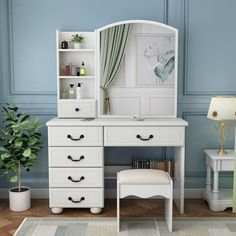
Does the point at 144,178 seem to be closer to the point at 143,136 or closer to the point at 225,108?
the point at 143,136

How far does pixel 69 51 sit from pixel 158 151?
1.26 meters

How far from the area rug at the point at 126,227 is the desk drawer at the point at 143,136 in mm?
624

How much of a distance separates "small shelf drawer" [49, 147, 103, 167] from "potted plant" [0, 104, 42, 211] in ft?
0.73

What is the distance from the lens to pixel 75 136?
3377 mm

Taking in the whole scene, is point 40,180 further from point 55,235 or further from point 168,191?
point 168,191

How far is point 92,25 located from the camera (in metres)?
3.73

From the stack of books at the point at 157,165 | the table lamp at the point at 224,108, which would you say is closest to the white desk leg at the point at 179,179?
the stack of books at the point at 157,165

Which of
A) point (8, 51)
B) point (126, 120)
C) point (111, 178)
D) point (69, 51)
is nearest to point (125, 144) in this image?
point (126, 120)

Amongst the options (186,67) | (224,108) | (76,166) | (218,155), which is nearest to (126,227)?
(76,166)

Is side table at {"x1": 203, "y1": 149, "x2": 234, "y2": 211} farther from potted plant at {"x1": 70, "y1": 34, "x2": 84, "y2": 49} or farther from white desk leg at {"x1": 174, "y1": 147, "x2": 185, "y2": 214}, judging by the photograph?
potted plant at {"x1": 70, "y1": 34, "x2": 84, "y2": 49}

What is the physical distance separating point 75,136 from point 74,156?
168 millimetres

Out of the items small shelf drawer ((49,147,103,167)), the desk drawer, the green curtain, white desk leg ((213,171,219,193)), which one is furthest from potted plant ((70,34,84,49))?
white desk leg ((213,171,219,193))

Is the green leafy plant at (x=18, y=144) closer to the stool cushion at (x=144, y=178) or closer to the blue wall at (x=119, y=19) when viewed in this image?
the blue wall at (x=119, y=19)

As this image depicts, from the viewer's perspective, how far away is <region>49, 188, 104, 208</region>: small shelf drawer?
341 cm
